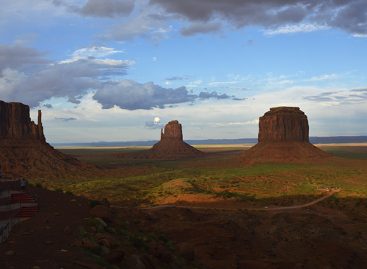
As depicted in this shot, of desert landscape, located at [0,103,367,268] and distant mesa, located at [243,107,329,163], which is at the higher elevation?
distant mesa, located at [243,107,329,163]

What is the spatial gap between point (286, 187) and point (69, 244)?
50.7 metres

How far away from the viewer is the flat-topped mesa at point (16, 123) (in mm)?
91938

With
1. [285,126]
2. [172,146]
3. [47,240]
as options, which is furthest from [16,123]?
[172,146]

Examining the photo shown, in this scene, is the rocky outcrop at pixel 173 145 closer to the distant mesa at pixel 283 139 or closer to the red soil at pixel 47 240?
the distant mesa at pixel 283 139

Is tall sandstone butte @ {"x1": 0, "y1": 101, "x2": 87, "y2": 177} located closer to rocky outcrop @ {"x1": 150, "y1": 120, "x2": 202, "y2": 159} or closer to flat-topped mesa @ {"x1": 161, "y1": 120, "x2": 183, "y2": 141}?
rocky outcrop @ {"x1": 150, "y1": 120, "x2": 202, "y2": 159}

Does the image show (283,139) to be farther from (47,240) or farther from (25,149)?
(47,240)

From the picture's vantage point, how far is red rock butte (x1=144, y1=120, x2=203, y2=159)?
172 meters

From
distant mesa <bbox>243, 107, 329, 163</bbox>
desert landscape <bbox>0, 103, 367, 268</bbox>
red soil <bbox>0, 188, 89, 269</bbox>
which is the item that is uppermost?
distant mesa <bbox>243, 107, 329, 163</bbox>

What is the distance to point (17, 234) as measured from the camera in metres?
16.8

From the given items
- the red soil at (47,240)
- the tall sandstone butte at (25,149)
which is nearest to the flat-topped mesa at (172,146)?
the tall sandstone butte at (25,149)

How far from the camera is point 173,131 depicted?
181250 millimetres

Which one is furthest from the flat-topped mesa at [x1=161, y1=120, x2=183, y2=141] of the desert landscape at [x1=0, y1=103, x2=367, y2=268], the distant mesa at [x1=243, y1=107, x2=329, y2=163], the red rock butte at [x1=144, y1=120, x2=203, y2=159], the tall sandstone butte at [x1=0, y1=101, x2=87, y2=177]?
the desert landscape at [x1=0, y1=103, x2=367, y2=268]

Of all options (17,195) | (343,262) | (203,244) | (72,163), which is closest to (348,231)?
(343,262)

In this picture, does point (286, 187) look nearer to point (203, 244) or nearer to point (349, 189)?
point (349, 189)
